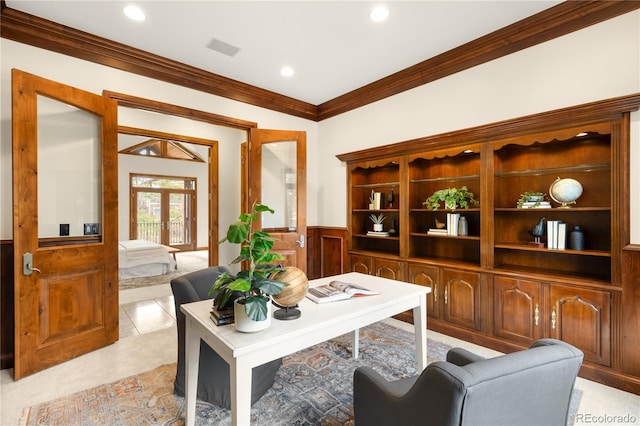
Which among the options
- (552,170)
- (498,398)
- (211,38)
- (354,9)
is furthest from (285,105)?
(498,398)

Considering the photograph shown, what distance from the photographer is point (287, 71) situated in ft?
11.5

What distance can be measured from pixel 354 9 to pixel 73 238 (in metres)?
3.18

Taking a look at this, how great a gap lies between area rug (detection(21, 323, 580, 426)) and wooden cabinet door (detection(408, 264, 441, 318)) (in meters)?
0.58

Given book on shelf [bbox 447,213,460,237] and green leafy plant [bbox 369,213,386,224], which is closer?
book on shelf [bbox 447,213,460,237]

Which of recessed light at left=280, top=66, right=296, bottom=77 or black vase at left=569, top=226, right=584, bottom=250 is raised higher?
recessed light at left=280, top=66, right=296, bottom=77

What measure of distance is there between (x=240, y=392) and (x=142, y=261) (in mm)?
5613

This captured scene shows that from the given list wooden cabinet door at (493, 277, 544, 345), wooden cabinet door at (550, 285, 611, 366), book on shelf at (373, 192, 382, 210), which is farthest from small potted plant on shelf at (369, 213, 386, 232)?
wooden cabinet door at (550, 285, 611, 366)

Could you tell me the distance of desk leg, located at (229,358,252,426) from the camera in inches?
47.8

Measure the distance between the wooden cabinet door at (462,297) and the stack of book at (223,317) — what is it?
2.40 metres

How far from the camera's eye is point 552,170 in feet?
8.73

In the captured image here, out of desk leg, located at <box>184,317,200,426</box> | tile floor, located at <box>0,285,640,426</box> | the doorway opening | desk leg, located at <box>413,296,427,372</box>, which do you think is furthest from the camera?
the doorway opening

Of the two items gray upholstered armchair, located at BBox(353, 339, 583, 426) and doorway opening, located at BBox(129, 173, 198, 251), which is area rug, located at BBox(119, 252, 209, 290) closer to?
doorway opening, located at BBox(129, 173, 198, 251)

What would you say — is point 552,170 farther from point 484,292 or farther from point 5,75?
point 5,75

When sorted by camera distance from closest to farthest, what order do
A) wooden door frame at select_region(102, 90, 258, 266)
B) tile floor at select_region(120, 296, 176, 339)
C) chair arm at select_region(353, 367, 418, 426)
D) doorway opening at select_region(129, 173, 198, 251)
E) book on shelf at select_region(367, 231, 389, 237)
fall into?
chair arm at select_region(353, 367, 418, 426)
wooden door frame at select_region(102, 90, 258, 266)
tile floor at select_region(120, 296, 176, 339)
book on shelf at select_region(367, 231, 389, 237)
doorway opening at select_region(129, 173, 198, 251)
